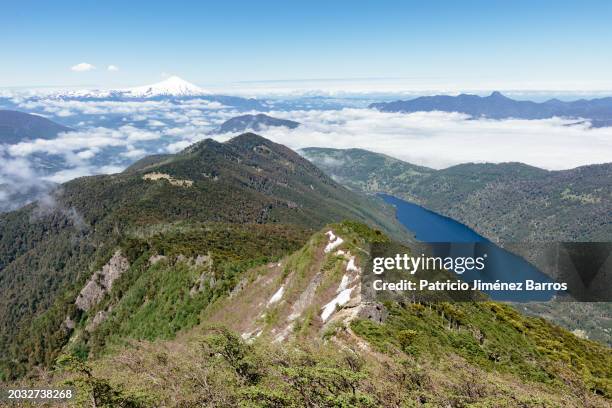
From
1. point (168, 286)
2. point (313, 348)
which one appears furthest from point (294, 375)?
point (168, 286)

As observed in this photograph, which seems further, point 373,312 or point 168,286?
point 168,286

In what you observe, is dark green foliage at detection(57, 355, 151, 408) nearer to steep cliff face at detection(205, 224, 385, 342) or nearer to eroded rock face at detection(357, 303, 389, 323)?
steep cliff face at detection(205, 224, 385, 342)

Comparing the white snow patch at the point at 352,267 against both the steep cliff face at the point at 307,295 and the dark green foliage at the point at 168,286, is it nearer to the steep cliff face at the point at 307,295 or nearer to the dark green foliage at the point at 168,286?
the steep cliff face at the point at 307,295

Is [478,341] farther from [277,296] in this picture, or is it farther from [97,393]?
[97,393]

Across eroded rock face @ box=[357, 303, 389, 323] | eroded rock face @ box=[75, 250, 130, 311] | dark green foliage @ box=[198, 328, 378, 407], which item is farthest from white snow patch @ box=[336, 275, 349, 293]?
eroded rock face @ box=[75, 250, 130, 311]

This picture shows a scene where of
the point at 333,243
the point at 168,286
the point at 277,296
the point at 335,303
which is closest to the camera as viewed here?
the point at 335,303
